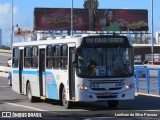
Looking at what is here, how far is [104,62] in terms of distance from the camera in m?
18.0

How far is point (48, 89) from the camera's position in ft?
67.9

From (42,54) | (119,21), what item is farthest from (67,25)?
(42,54)

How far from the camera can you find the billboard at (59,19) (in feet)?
295

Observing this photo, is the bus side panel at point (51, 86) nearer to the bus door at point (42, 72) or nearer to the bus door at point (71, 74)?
the bus door at point (42, 72)

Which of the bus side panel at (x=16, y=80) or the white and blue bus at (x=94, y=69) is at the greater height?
the white and blue bus at (x=94, y=69)

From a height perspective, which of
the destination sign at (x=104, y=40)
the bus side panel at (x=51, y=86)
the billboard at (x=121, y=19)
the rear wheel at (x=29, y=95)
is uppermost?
the billboard at (x=121, y=19)

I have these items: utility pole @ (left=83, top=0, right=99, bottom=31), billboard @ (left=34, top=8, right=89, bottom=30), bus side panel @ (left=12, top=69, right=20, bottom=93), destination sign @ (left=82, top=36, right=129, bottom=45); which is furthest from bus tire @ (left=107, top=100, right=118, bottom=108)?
utility pole @ (left=83, top=0, right=99, bottom=31)

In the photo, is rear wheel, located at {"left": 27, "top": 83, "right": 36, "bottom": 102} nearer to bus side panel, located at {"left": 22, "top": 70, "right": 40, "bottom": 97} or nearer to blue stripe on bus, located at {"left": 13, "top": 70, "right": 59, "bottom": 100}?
bus side panel, located at {"left": 22, "top": 70, "right": 40, "bottom": 97}

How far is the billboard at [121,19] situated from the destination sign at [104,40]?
239 feet

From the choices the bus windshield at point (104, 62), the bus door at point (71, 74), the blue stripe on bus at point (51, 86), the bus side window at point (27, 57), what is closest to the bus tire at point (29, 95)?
the bus side window at point (27, 57)

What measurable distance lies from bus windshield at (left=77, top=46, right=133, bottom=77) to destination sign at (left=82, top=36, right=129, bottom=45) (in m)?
0.23

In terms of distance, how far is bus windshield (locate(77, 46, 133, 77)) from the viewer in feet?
58.5

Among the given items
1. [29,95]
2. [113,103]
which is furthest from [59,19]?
[113,103]

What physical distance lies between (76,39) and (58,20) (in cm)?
7307
